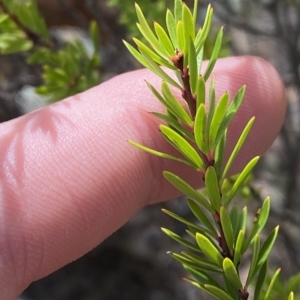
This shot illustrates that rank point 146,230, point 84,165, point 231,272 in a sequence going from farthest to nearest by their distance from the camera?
point 146,230, point 84,165, point 231,272

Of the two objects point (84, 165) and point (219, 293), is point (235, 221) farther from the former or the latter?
point (84, 165)

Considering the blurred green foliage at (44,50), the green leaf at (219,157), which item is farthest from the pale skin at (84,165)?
the green leaf at (219,157)

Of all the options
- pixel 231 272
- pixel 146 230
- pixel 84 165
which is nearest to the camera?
pixel 231 272

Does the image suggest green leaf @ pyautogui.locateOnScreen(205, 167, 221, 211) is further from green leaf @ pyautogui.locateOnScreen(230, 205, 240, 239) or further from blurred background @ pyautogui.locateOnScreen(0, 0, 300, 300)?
blurred background @ pyautogui.locateOnScreen(0, 0, 300, 300)

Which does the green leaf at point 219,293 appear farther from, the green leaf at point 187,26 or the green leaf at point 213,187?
the green leaf at point 187,26

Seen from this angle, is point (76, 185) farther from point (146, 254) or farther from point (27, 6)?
point (146, 254)

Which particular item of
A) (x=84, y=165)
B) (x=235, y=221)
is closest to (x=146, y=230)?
(x=84, y=165)
